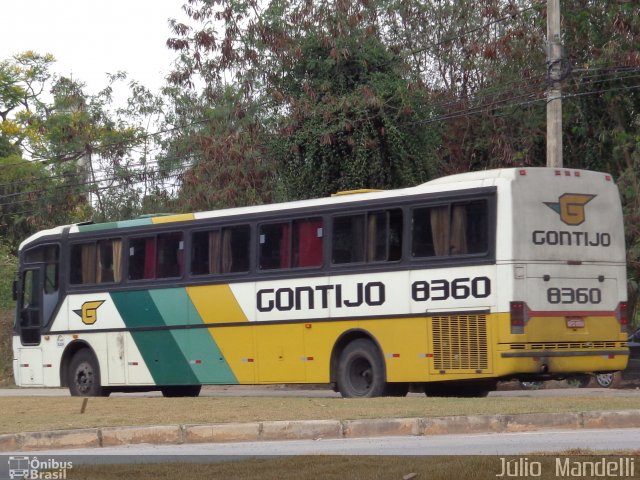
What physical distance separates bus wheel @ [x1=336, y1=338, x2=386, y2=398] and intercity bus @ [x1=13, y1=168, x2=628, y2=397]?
3 cm

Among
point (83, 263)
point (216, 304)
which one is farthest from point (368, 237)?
point (83, 263)

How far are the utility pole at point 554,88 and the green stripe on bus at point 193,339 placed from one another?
6976 mm

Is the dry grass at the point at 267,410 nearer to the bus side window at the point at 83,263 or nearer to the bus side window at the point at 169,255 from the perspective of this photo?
the bus side window at the point at 169,255

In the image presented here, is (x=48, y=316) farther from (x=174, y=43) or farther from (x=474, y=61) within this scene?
(x=474, y=61)

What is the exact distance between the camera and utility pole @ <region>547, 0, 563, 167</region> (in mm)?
23422

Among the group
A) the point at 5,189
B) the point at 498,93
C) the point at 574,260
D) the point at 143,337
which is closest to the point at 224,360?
the point at 143,337

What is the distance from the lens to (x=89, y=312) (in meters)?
24.0

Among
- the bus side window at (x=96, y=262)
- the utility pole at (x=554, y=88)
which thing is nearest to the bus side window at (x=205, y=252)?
→ the bus side window at (x=96, y=262)

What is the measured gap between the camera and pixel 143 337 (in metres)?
23.0

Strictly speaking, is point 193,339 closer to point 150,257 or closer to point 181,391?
point 150,257

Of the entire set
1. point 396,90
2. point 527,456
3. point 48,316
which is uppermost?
point 396,90

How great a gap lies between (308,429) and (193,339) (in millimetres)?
8510

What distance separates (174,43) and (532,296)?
16.2 meters

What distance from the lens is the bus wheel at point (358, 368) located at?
64.0 feet
